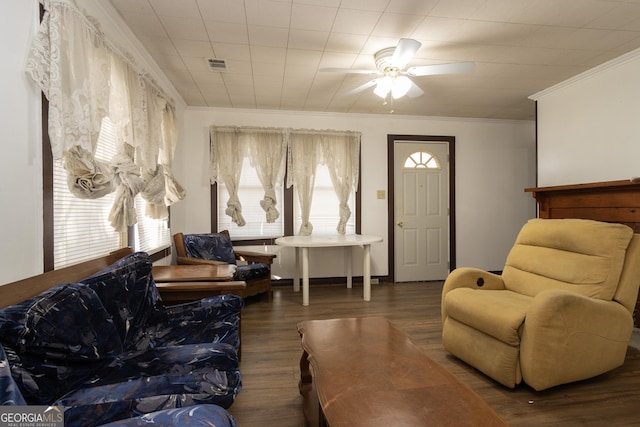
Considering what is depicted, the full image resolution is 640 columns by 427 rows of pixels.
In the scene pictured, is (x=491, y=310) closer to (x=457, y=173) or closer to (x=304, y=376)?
(x=304, y=376)

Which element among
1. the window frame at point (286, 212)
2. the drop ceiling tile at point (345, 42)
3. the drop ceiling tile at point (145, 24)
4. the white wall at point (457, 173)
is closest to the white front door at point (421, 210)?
the white wall at point (457, 173)

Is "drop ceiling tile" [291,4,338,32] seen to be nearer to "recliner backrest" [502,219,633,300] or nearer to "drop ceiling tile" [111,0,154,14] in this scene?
"drop ceiling tile" [111,0,154,14]

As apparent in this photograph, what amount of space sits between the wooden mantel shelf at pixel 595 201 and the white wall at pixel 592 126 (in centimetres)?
23

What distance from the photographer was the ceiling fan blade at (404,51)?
2.19 meters

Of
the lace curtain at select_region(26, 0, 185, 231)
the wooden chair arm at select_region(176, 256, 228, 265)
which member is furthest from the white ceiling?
the wooden chair arm at select_region(176, 256, 228, 265)

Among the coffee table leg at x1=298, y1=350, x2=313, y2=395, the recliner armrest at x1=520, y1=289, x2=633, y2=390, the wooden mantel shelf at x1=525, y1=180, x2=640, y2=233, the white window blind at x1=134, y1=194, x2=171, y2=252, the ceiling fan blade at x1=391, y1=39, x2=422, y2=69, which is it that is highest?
the ceiling fan blade at x1=391, y1=39, x2=422, y2=69

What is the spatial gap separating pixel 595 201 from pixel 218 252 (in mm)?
4263

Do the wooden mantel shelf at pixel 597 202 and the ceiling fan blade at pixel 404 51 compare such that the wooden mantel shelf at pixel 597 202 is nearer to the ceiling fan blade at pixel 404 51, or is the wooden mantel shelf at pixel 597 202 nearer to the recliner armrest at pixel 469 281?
the recliner armrest at pixel 469 281

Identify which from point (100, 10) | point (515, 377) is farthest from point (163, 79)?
point (515, 377)

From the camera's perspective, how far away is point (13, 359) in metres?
0.97

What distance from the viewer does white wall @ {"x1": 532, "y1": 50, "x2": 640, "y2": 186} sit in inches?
115

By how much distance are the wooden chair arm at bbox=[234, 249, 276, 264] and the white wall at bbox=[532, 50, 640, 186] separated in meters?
3.71

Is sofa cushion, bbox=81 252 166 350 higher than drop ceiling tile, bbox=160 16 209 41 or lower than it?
lower

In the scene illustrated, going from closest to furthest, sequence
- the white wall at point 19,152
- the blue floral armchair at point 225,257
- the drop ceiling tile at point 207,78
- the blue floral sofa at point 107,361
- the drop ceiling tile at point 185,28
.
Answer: the blue floral sofa at point 107,361
the white wall at point 19,152
the drop ceiling tile at point 185,28
the drop ceiling tile at point 207,78
the blue floral armchair at point 225,257
